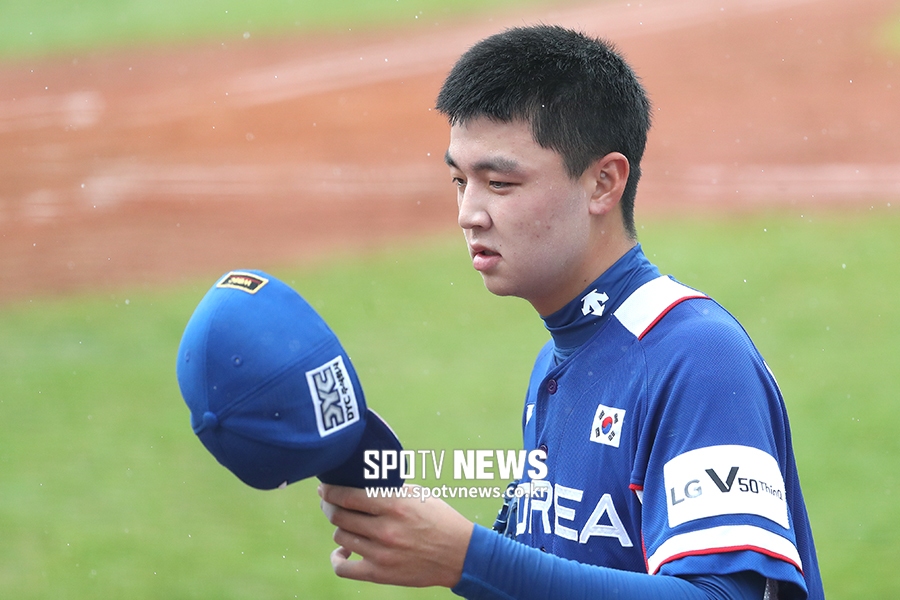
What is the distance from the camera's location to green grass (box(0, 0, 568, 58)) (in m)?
16.8

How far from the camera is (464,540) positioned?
1599 millimetres

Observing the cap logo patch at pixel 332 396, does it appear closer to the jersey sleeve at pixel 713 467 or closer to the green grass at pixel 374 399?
the jersey sleeve at pixel 713 467

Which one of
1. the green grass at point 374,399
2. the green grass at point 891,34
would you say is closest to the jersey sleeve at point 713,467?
the green grass at point 374,399

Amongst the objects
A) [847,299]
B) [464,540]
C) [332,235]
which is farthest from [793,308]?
[464,540]

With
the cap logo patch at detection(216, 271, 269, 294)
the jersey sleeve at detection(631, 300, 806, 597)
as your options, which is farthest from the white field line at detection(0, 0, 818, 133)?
the cap logo patch at detection(216, 271, 269, 294)

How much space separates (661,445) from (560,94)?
729mm

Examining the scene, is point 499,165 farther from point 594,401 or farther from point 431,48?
point 431,48

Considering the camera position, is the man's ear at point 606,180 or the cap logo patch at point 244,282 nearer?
the cap logo patch at point 244,282

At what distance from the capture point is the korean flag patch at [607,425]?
189 centimetres

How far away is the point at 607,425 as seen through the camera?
1.92m

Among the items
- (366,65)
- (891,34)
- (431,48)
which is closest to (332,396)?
(366,65)

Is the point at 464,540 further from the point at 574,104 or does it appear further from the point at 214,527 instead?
the point at 214,527

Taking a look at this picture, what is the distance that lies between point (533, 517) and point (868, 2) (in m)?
15.7

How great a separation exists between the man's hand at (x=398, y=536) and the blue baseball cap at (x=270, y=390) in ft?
0.11
